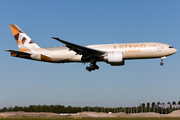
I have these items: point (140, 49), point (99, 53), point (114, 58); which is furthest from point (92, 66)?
point (140, 49)

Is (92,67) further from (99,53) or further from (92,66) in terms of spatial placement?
(99,53)

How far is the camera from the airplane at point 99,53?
3634cm

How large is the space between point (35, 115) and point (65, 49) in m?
11.3

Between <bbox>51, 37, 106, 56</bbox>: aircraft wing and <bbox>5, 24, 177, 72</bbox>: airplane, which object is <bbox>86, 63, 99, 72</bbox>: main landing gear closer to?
<bbox>5, 24, 177, 72</bbox>: airplane

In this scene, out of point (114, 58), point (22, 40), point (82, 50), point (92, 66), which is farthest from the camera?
point (22, 40)

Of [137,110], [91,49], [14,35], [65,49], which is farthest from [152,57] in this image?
[137,110]

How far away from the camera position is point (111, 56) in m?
36.6

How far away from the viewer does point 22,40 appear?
146ft

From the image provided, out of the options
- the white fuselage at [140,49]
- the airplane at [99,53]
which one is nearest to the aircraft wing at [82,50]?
the airplane at [99,53]

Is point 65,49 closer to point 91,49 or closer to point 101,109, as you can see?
point 91,49

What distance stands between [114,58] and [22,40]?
18.1 m

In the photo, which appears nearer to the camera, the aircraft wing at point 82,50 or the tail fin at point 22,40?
the aircraft wing at point 82,50

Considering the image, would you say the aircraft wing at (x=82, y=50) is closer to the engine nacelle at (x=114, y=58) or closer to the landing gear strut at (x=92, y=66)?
the engine nacelle at (x=114, y=58)

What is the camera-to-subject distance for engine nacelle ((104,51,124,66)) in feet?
119
